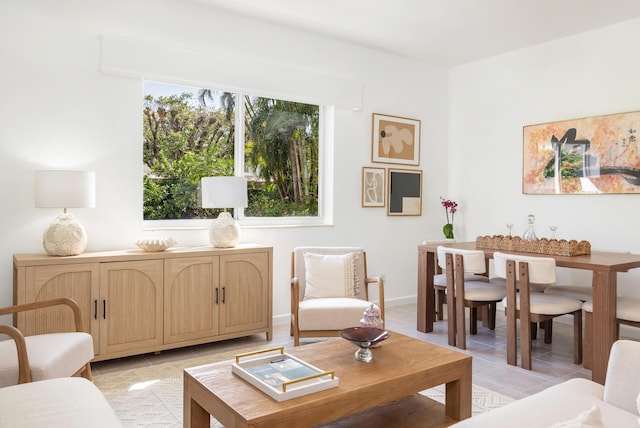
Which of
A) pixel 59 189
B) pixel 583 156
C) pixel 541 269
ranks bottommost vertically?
pixel 541 269

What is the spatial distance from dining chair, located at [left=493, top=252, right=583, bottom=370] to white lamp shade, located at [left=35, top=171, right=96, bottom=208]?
296 centimetres

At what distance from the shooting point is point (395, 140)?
538 cm

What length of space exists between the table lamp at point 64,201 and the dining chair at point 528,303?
2944mm

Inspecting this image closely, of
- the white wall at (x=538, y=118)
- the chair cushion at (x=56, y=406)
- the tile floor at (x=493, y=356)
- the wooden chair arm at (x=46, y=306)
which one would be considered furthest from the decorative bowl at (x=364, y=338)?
the white wall at (x=538, y=118)

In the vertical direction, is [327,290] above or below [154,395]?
above

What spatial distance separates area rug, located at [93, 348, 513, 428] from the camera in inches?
101

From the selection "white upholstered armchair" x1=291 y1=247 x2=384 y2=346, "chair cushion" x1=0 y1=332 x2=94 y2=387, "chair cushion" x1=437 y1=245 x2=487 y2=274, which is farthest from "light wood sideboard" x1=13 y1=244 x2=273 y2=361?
"chair cushion" x1=437 y1=245 x2=487 y2=274

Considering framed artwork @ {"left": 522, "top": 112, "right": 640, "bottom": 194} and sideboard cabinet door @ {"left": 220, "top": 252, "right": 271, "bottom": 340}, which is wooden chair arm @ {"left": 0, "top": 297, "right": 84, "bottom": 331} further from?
framed artwork @ {"left": 522, "top": 112, "right": 640, "bottom": 194}

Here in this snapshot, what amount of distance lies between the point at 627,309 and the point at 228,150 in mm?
3319

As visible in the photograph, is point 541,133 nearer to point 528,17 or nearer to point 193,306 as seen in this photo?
point 528,17

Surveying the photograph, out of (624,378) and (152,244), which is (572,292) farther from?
(152,244)

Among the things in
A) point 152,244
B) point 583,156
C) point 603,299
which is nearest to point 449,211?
point 583,156

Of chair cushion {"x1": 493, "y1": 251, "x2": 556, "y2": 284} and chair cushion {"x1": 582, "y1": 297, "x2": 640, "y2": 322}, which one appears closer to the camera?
chair cushion {"x1": 582, "y1": 297, "x2": 640, "y2": 322}

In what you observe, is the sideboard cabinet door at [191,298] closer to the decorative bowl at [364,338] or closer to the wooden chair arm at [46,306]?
the wooden chair arm at [46,306]
